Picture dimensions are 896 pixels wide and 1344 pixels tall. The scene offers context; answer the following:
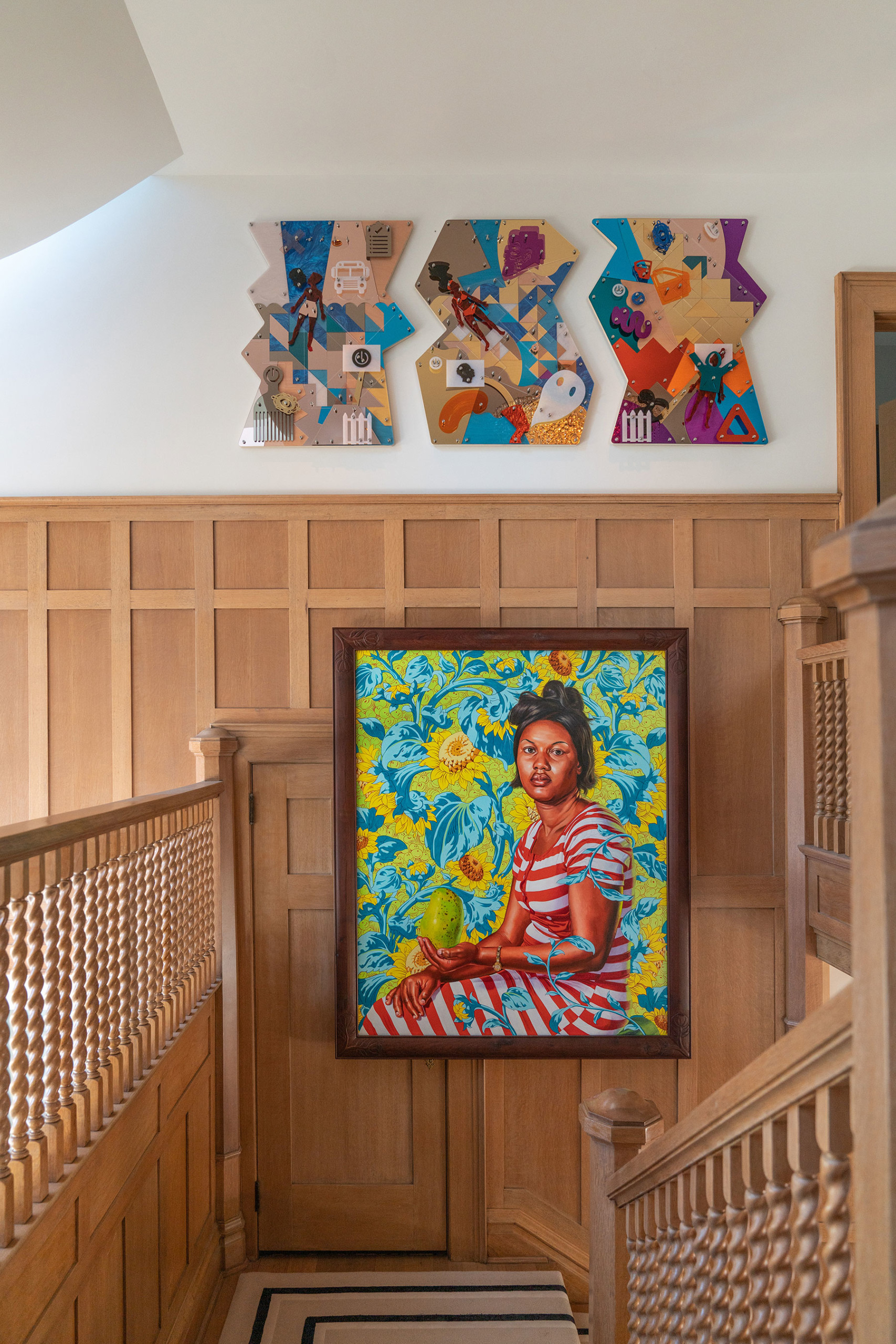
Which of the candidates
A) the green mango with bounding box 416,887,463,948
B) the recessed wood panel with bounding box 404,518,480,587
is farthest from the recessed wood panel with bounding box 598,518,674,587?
the green mango with bounding box 416,887,463,948

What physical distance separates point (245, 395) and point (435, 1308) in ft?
10.3

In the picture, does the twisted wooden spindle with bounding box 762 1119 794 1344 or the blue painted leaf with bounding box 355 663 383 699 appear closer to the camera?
the twisted wooden spindle with bounding box 762 1119 794 1344

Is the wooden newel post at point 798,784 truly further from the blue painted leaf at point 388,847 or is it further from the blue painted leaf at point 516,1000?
the blue painted leaf at point 388,847

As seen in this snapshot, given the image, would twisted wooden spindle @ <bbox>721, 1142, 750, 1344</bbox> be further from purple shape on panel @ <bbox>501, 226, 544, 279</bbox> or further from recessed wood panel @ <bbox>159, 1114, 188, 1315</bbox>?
purple shape on panel @ <bbox>501, 226, 544, 279</bbox>

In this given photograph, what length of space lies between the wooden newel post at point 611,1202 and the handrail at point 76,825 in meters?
1.16

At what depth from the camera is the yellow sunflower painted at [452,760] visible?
2994 millimetres

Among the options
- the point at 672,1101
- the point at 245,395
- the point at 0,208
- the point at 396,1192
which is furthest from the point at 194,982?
the point at 0,208

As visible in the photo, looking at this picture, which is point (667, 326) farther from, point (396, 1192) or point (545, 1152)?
point (396, 1192)

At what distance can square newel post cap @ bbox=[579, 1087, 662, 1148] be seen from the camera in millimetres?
Answer: 1709

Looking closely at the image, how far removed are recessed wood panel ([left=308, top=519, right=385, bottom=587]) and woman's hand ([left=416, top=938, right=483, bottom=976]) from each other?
4.26ft

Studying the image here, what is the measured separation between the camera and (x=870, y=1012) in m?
0.74

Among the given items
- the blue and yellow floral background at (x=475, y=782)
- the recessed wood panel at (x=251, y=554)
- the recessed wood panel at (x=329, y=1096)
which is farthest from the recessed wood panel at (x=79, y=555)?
the recessed wood panel at (x=329, y=1096)

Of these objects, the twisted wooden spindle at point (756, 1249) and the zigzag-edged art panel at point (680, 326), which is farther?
the zigzag-edged art panel at point (680, 326)

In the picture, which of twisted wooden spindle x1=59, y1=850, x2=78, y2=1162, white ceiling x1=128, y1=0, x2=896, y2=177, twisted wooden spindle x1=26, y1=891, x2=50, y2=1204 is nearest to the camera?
twisted wooden spindle x1=26, y1=891, x2=50, y2=1204
